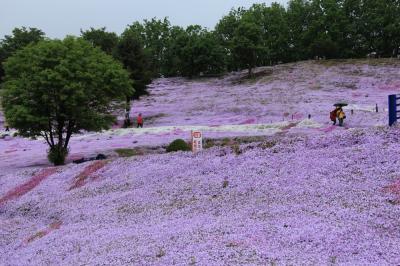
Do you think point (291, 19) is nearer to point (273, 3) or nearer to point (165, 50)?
point (273, 3)

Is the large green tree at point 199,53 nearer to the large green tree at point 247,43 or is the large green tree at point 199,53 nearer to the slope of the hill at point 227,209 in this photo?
the large green tree at point 247,43

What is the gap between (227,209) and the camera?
1767cm

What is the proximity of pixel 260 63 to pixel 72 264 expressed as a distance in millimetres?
115662

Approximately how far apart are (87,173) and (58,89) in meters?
12.4

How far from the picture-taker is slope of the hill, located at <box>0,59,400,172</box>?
1939 inches

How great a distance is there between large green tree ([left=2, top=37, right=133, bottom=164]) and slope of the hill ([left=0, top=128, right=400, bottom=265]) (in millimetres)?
11461

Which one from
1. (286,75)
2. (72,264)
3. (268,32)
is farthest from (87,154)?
(268,32)

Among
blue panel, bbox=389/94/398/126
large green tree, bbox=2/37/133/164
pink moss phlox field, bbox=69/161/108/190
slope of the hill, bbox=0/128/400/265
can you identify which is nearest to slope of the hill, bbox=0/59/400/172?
large green tree, bbox=2/37/133/164

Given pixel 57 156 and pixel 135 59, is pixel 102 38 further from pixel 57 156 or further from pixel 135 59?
pixel 57 156

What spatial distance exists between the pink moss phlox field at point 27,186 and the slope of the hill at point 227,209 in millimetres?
295

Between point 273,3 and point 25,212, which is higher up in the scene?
point 273,3

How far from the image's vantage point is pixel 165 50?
453ft

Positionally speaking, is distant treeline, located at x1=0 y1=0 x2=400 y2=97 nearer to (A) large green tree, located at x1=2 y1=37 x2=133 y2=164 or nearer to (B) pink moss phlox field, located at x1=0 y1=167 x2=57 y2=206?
(A) large green tree, located at x1=2 y1=37 x2=133 y2=164

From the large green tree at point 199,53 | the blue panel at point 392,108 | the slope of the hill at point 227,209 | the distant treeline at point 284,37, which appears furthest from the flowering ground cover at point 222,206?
the large green tree at point 199,53
